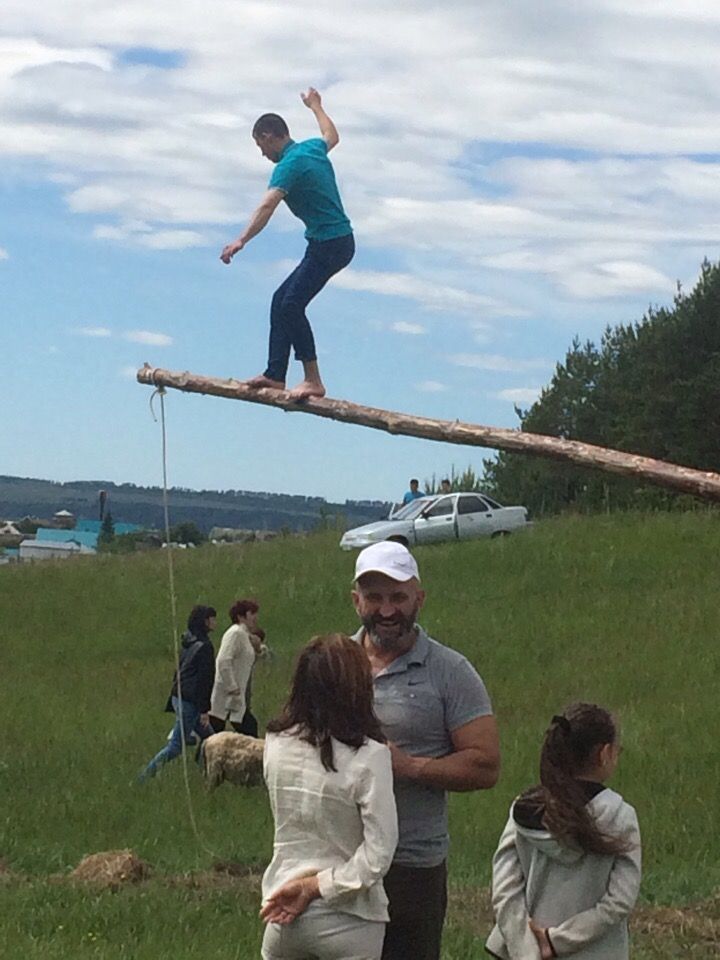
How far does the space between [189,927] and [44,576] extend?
2533 cm

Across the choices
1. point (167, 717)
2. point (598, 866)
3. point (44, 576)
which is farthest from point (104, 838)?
point (44, 576)

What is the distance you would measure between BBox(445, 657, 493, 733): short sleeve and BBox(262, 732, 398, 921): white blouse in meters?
0.45

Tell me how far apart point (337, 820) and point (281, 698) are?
1651cm

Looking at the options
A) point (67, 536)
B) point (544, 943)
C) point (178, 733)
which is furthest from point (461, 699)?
point (67, 536)

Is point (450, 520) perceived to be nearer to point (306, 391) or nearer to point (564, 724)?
point (306, 391)

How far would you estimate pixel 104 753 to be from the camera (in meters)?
18.0

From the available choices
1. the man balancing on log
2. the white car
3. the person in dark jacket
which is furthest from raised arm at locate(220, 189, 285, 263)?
the white car

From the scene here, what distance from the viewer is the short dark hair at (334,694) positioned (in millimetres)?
4820

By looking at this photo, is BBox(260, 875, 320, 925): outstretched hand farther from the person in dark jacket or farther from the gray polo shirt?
the person in dark jacket

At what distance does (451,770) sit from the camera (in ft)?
16.9

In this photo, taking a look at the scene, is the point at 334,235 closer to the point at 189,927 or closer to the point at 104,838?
the point at 189,927

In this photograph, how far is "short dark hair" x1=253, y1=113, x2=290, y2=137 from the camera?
837cm

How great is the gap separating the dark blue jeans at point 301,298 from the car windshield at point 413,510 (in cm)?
2953

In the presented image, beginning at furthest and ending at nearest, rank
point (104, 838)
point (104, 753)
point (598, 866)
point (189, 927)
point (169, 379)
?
point (104, 753) → point (104, 838) → point (189, 927) → point (169, 379) → point (598, 866)
